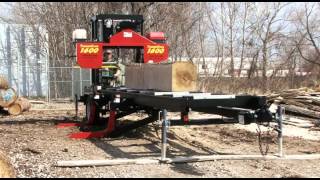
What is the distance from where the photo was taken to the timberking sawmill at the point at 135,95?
28.7ft

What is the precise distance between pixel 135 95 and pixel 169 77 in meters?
1.15

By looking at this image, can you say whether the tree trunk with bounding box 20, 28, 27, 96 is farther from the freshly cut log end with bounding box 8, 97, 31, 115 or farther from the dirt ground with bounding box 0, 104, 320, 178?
the dirt ground with bounding box 0, 104, 320, 178

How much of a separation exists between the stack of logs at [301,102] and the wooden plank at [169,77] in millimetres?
7622

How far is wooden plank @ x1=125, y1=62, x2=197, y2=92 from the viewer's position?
9.38 meters

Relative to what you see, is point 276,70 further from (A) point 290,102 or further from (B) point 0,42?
(B) point 0,42

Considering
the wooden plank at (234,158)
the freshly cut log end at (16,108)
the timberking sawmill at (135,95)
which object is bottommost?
the freshly cut log end at (16,108)

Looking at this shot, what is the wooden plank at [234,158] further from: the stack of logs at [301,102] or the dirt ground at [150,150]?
the stack of logs at [301,102]

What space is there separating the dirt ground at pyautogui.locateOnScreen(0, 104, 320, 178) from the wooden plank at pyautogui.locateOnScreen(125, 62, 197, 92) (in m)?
1.34

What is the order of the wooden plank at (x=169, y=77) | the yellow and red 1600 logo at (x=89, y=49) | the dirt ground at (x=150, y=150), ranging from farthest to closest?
the yellow and red 1600 logo at (x=89, y=49) → the wooden plank at (x=169, y=77) → the dirt ground at (x=150, y=150)

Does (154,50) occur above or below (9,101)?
above

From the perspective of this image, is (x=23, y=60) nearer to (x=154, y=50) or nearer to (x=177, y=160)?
(x=154, y=50)

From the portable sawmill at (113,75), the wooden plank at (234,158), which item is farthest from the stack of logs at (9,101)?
the wooden plank at (234,158)

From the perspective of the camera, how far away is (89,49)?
1341 centimetres

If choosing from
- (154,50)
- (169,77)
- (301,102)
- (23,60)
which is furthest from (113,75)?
(23,60)
